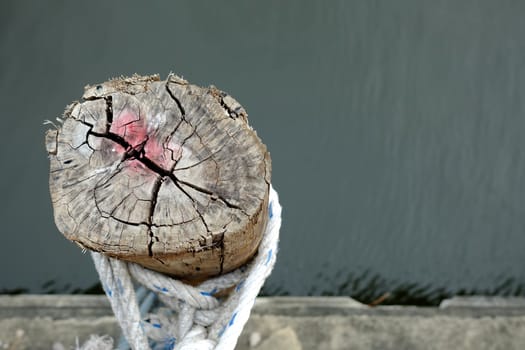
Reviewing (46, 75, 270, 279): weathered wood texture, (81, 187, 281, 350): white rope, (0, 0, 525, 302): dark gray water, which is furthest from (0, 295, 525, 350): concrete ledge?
(46, 75, 270, 279): weathered wood texture

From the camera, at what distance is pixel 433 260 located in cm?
220

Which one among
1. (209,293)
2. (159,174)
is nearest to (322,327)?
(209,293)

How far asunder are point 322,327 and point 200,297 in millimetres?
932

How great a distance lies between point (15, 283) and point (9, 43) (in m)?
1.03

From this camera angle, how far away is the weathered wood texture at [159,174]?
692mm

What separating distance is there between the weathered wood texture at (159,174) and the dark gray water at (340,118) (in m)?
1.51

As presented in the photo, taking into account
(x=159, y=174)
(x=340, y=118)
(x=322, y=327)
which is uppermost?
(x=159, y=174)

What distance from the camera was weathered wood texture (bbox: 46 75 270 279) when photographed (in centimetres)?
69

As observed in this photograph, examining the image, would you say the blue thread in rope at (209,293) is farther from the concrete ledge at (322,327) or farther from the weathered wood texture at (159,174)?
the concrete ledge at (322,327)

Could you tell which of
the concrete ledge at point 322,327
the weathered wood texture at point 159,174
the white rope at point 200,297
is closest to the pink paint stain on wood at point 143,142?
the weathered wood texture at point 159,174

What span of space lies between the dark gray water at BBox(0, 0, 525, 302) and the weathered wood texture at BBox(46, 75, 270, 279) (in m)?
1.51

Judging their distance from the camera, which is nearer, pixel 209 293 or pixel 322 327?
pixel 209 293

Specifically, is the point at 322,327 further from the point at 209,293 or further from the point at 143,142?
the point at 143,142

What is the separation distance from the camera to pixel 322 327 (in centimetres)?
175
